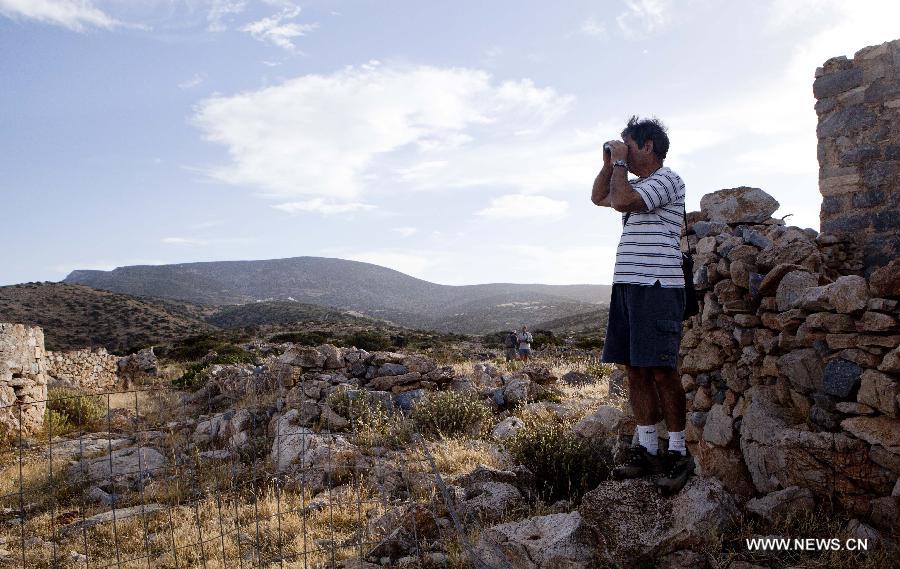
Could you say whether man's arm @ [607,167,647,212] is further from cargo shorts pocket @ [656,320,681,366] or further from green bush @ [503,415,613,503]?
green bush @ [503,415,613,503]

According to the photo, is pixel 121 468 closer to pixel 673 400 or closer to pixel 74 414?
pixel 74 414

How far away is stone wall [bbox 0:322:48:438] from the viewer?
29.1 feet

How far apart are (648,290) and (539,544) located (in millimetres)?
1592

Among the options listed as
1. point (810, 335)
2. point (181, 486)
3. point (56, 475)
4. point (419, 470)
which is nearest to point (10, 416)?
point (56, 475)

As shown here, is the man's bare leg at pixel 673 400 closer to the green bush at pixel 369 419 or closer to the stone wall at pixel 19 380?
the green bush at pixel 369 419

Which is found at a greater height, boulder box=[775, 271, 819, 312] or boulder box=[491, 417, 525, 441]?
boulder box=[775, 271, 819, 312]

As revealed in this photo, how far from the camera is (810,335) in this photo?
3291 millimetres

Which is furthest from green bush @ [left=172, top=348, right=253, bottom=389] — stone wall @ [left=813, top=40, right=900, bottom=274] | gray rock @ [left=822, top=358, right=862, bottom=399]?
gray rock @ [left=822, top=358, right=862, bottom=399]

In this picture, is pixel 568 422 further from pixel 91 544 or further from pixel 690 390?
pixel 91 544

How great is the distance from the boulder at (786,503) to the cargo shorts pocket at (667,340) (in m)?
0.88

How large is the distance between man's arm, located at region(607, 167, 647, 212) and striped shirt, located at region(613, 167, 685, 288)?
0.04 m

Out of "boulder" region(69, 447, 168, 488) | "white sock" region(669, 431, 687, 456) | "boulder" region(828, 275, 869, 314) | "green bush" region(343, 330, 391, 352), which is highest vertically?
"boulder" region(828, 275, 869, 314)

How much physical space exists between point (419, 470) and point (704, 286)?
333 cm

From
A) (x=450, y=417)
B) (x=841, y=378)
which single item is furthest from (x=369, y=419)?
(x=841, y=378)
